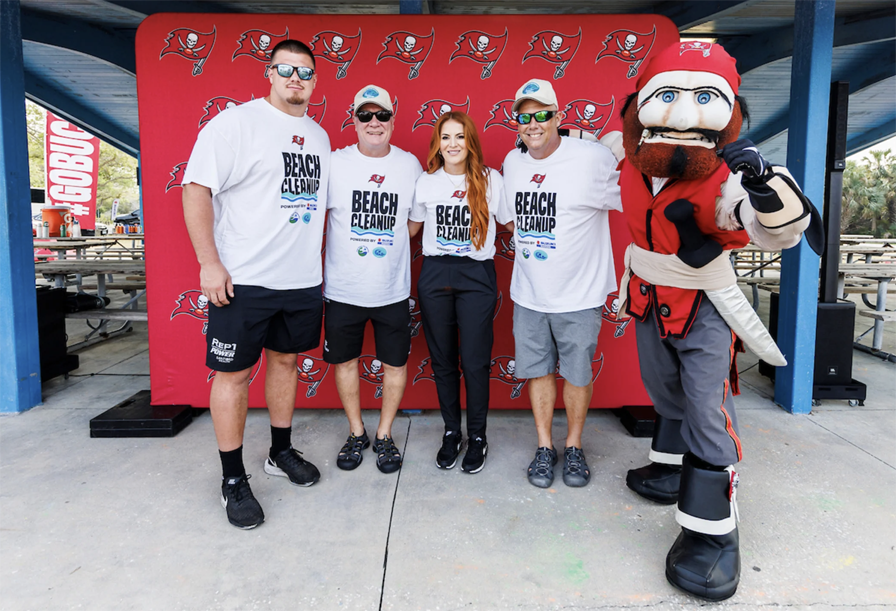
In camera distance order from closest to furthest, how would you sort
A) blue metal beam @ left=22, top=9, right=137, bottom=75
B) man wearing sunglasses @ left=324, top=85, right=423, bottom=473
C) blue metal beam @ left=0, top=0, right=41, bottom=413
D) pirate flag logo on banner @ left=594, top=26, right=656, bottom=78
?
man wearing sunglasses @ left=324, top=85, right=423, bottom=473, pirate flag logo on banner @ left=594, top=26, right=656, bottom=78, blue metal beam @ left=0, top=0, right=41, bottom=413, blue metal beam @ left=22, top=9, right=137, bottom=75

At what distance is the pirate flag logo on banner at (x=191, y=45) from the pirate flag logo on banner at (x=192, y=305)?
53.0 inches

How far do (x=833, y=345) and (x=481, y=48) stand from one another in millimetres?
3061

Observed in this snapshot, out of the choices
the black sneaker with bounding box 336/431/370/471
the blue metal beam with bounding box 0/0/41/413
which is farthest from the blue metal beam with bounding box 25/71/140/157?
the black sneaker with bounding box 336/431/370/471

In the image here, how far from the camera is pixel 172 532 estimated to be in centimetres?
225

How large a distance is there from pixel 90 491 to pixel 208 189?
1553mm

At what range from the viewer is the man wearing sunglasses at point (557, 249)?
2.54 metres

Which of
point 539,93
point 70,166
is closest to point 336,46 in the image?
point 539,93

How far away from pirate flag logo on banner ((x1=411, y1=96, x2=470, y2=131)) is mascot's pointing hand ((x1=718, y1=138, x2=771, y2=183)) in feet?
6.68

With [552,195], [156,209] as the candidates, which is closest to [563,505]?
[552,195]

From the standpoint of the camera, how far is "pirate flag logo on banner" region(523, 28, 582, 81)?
325 centimetres

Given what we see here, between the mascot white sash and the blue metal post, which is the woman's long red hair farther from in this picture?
the blue metal post

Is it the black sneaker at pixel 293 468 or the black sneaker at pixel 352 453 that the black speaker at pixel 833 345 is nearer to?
the black sneaker at pixel 352 453

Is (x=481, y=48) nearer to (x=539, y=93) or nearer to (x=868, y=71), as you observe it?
(x=539, y=93)

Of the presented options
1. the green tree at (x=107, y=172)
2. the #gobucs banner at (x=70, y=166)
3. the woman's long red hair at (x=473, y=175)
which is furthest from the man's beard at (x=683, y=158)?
the green tree at (x=107, y=172)
